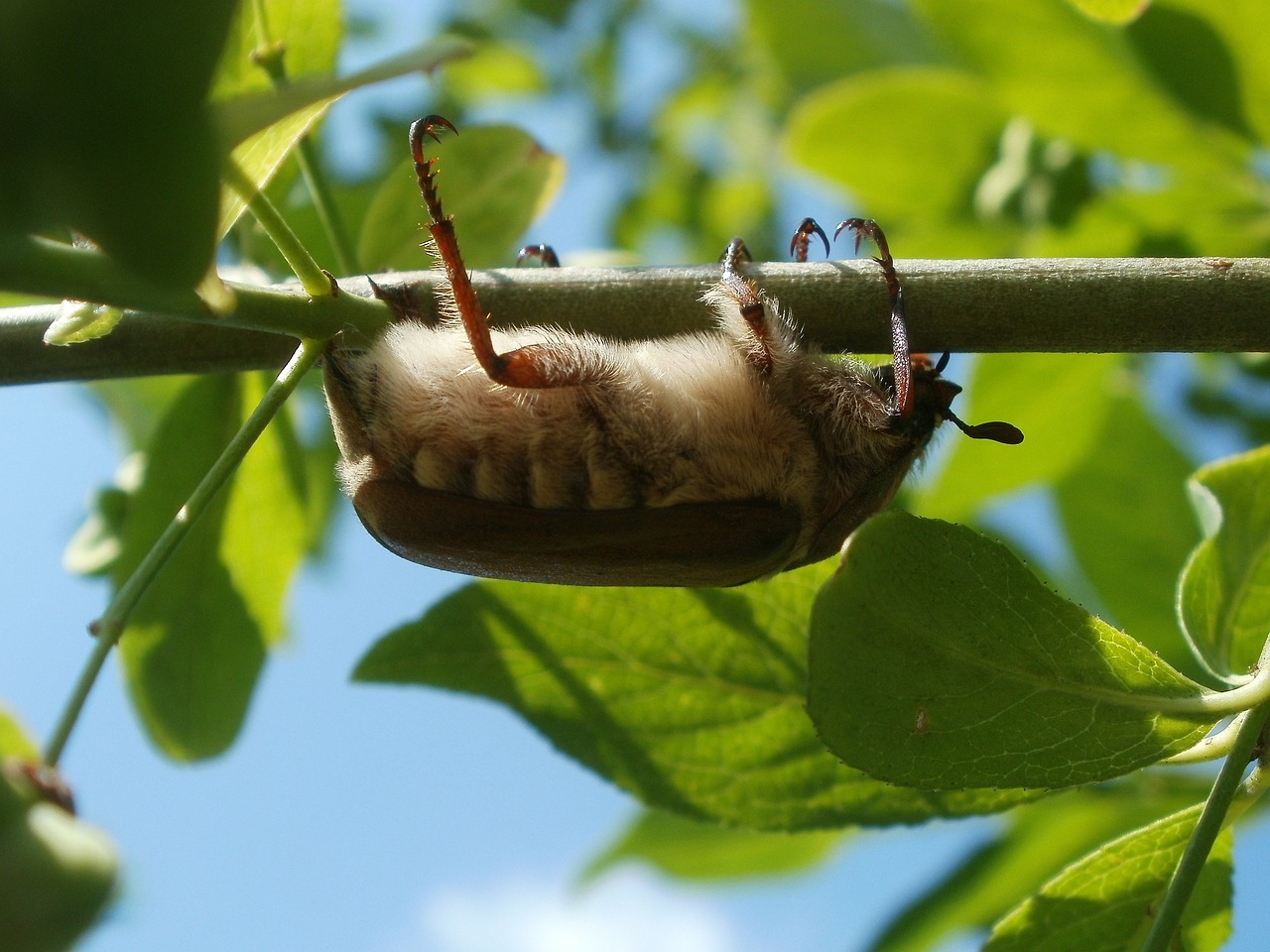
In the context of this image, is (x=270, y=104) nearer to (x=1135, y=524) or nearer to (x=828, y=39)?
(x=1135, y=524)

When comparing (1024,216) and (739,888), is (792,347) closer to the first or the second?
(1024,216)

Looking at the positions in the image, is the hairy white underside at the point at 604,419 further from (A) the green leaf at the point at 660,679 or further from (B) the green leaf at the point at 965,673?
(B) the green leaf at the point at 965,673

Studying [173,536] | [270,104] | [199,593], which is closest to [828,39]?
[199,593]

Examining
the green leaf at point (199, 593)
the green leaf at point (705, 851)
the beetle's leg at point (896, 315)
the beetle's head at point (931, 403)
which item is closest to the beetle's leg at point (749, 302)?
the beetle's leg at point (896, 315)

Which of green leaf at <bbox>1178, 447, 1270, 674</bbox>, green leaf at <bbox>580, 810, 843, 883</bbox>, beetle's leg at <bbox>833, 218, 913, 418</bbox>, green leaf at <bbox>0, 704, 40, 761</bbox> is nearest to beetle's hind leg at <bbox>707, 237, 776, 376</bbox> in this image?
beetle's leg at <bbox>833, 218, 913, 418</bbox>

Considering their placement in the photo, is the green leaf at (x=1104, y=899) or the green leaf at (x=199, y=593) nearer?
the green leaf at (x=1104, y=899)

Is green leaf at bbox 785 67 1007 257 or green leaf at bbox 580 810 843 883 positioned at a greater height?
green leaf at bbox 785 67 1007 257

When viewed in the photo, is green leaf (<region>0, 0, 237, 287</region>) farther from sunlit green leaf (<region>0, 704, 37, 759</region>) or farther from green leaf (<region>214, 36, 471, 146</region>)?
sunlit green leaf (<region>0, 704, 37, 759</region>)
